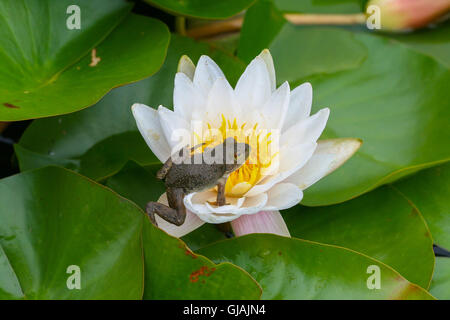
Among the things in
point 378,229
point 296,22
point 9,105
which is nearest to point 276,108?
point 378,229

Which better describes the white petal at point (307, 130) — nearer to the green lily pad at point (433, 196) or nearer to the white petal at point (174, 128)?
the white petal at point (174, 128)

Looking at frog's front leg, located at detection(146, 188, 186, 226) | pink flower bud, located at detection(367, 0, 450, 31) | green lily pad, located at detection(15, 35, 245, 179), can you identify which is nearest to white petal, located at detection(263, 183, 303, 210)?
frog's front leg, located at detection(146, 188, 186, 226)

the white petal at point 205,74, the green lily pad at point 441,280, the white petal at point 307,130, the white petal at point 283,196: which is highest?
the white petal at point 205,74

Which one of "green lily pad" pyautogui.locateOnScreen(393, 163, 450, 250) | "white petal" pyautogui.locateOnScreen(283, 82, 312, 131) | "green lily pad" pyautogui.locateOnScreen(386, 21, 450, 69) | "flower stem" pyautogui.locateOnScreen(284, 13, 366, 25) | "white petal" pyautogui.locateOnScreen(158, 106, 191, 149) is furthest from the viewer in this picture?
"flower stem" pyautogui.locateOnScreen(284, 13, 366, 25)

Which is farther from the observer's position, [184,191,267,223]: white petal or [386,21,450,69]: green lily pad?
[386,21,450,69]: green lily pad

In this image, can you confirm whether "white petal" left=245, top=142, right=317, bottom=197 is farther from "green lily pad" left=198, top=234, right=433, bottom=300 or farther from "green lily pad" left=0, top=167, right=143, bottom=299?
"green lily pad" left=0, top=167, right=143, bottom=299

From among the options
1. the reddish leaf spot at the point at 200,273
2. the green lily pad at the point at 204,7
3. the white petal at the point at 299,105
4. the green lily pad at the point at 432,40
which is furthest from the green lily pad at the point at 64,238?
the green lily pad at the point at 432,40

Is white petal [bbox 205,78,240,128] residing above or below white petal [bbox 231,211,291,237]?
above
